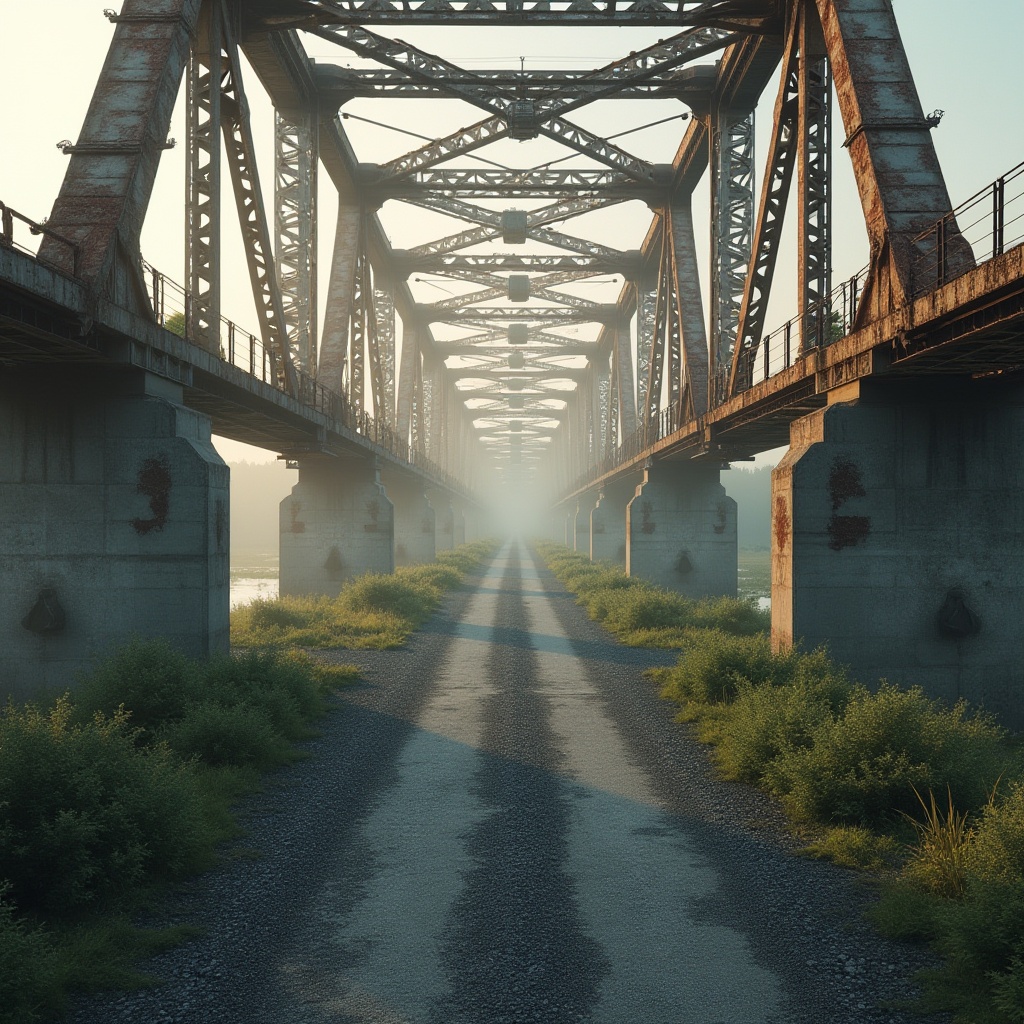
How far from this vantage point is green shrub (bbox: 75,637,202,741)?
453 inches

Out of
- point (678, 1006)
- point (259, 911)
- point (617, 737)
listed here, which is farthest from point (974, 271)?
point (259, 911)

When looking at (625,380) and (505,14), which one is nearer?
(505,14)

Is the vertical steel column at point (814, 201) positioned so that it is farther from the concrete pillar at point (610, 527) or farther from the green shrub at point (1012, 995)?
the concrete pillar at point (610, 527)

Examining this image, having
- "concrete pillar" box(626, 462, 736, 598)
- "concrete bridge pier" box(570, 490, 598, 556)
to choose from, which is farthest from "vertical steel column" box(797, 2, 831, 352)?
"concrete bridge pier" box(570, 490, 598, 556)

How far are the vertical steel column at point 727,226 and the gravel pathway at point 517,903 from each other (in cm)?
1581

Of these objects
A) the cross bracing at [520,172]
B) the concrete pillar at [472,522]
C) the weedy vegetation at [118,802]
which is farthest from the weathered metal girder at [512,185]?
the concrete pillar at [472,522]

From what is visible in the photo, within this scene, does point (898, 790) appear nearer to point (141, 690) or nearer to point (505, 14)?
point (141, 690)

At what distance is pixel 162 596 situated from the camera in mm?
14336

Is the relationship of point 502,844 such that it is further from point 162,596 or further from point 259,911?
point 162,596

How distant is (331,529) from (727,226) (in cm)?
1608

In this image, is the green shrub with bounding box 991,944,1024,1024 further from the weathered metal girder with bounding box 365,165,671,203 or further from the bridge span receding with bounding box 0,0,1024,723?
the weathered metal girder with bounding box 365,165,671,203

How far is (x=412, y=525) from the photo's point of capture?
52.0 meters

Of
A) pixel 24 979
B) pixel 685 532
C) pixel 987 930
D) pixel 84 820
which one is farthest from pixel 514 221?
pixel 24 979

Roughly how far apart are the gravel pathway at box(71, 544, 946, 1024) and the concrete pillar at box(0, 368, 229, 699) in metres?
4.04
